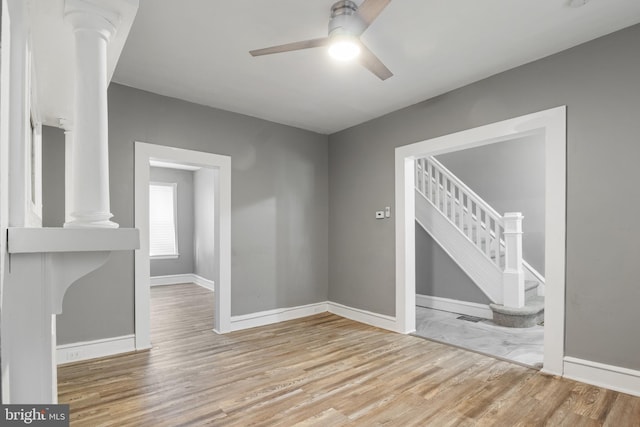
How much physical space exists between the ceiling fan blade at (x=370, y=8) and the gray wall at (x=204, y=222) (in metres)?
5.40

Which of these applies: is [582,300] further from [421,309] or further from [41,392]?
[41,392]

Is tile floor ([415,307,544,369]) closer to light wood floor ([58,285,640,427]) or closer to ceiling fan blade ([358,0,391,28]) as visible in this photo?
light wood floor ([58,285,640,427])

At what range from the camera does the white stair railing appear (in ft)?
13.5

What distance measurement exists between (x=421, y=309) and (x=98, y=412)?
13.4ft

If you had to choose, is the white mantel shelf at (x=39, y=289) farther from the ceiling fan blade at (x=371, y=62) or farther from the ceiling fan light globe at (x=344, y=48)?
the ceiling fan blade at (x=371, y=62)

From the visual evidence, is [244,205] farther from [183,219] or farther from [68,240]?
[183,219]

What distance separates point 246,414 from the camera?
2.15 metres

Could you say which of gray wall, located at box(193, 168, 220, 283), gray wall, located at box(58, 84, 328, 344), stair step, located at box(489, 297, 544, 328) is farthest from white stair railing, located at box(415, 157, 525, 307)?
gray wall, located at box(193, 168, 220, 283)

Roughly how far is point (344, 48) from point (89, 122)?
1.46 meters

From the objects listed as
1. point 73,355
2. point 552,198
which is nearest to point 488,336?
point 552,198

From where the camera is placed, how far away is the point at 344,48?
2.05 m

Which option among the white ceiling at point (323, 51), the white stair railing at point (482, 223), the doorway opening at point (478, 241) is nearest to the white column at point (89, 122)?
the white ceiling at point (323, 51)

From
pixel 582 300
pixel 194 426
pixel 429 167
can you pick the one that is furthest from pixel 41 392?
pixel 429 167

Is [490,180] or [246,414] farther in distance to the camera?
[490,180]
